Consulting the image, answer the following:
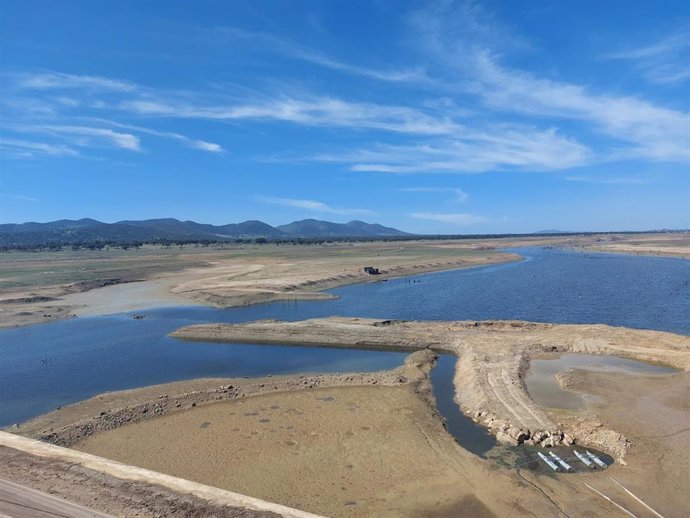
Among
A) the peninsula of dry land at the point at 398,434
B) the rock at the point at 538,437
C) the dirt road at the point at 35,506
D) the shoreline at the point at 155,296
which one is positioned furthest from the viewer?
the shoreline at the point at 155,296

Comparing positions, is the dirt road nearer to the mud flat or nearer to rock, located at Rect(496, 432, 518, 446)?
rock, located at Rect(496, 432, 518, 446)

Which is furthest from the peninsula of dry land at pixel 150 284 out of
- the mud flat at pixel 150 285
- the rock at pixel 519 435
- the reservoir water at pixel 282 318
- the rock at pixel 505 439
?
the rock at pixel 519 435

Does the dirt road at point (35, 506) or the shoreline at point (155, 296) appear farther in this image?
the shoreline at point (155, 296)

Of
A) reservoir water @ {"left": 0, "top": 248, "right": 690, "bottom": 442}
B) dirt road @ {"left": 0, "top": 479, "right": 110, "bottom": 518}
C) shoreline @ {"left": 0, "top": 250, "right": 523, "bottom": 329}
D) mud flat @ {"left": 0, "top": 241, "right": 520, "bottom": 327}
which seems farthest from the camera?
mud flat @ {"left": 0, "top": 241, "right": 520, "bottom": 327}

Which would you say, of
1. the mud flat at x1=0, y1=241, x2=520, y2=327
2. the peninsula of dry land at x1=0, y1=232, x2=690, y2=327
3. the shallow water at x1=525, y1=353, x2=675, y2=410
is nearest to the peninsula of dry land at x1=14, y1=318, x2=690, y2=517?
the shallow water at x1=525, y1=353, x2=675, y2=410

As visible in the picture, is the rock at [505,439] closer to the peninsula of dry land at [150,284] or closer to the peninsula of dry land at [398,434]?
the peninsula of dry land at [398,434]

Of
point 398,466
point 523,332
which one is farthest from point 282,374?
point 523,332
